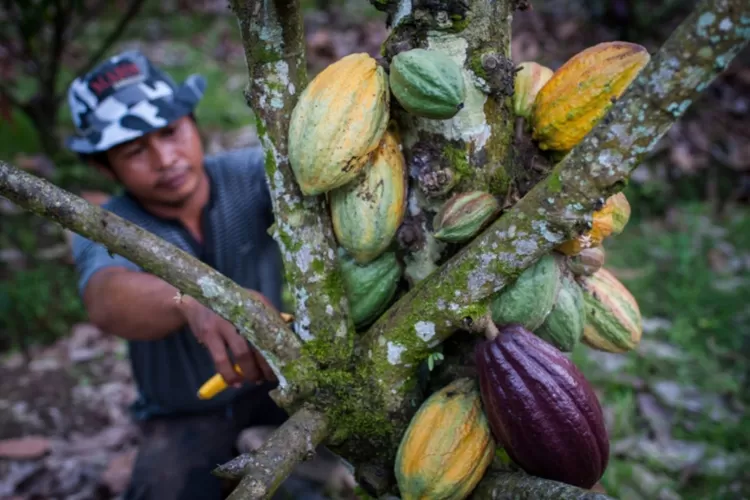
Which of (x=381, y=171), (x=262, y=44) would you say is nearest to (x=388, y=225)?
(x=381, y=171)

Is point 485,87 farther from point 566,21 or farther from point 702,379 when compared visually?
point 566,21

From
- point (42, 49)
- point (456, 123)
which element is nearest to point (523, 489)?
point (456, 123)

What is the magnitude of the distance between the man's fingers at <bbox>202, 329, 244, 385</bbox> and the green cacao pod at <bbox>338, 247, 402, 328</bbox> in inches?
10.4

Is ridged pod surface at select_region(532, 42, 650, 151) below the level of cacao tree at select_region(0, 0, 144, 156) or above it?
above

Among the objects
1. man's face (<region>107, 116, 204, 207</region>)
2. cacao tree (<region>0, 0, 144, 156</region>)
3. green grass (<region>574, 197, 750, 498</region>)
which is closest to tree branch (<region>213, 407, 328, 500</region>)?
man's face (<region>107, 116, 204, 207</region>)

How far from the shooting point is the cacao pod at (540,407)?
956mm

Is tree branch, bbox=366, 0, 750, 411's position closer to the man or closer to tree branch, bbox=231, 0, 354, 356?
tree branch, bbox=231, 0, 354, 356

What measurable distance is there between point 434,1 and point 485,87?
155mm

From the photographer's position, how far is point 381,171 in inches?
41.0

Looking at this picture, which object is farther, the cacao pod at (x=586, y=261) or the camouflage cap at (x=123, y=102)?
the camouflage cap at (x=123, y=102)

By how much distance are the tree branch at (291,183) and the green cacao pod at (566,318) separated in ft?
1.11

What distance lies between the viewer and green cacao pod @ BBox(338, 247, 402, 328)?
111 cm

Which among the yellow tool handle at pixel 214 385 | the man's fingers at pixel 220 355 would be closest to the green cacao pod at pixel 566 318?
the yellow tool handle at pixel 214 385

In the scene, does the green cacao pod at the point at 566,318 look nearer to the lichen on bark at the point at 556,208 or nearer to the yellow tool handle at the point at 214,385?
the lichen on bark at the point at 556,208
